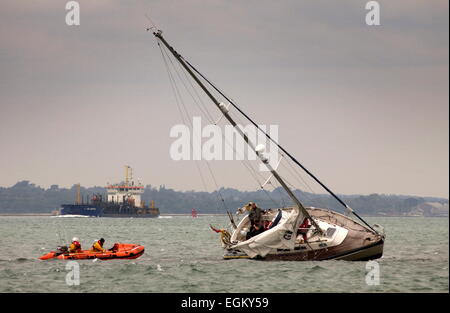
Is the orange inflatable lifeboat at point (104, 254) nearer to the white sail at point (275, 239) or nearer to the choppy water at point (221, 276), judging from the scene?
the choppy water at point (221, 276)

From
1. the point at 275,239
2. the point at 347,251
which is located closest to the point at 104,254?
the point at 275,239

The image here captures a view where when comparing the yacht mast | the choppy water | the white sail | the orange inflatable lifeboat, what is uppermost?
the yacht mast

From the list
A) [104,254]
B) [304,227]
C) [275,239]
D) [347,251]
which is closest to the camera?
[275,239]

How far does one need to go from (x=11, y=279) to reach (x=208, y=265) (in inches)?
419

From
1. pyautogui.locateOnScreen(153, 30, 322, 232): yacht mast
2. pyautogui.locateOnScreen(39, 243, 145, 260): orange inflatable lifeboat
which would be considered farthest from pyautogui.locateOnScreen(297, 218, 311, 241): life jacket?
pyautogui.locateOnScreen(39, 243, 145, 260): orange inflatable lifeboat

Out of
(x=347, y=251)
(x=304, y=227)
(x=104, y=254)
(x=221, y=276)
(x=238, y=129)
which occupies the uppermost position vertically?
(x=238, y=129)

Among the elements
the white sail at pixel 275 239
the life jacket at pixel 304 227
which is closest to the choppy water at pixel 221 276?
the white sail at pixel 275 239

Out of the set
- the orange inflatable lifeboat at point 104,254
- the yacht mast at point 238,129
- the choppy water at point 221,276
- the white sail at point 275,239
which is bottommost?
the choppy water at point 221,276

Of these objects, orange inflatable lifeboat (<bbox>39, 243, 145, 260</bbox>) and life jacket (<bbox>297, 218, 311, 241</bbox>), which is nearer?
life jacket (<bbox>297, 218, 311, 241</bbox>)

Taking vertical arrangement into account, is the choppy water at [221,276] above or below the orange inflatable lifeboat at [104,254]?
below

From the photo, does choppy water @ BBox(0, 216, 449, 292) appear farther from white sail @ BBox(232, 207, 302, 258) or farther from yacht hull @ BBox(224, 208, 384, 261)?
white sail @ BBox(232, 207, 302, 258)

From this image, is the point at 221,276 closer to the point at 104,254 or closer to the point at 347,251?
the point at 347,251

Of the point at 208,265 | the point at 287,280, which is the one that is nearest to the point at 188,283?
the point at 287,280
